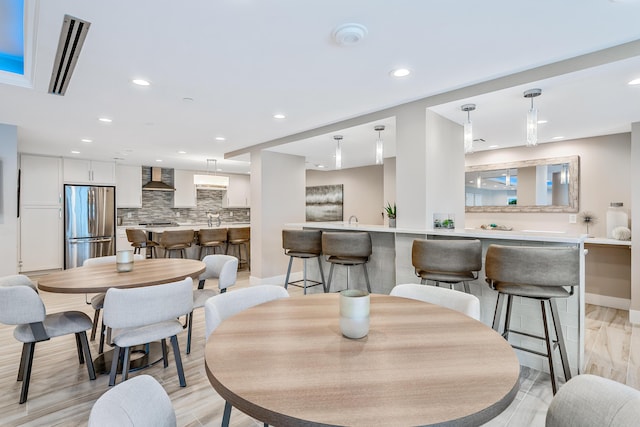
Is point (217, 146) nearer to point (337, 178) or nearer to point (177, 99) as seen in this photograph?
point (177, 99)

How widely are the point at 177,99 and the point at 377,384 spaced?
3.07 m

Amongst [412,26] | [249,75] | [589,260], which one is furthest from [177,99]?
[589,260]

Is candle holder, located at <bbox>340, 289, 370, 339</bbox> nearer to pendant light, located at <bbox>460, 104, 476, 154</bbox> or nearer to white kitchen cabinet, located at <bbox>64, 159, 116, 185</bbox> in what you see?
pendant light, located at <bbox>460, 104, 476, 154</bbox>

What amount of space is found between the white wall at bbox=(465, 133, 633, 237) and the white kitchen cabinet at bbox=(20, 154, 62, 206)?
26.7 feet

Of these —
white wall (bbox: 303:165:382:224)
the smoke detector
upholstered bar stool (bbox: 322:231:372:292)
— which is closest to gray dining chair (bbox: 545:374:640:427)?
the smoke detector

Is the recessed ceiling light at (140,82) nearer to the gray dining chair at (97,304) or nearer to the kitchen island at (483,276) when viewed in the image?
the gray dining chair at (97,304)

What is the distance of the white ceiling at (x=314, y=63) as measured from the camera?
171 centimetres

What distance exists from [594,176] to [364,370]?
190 inches

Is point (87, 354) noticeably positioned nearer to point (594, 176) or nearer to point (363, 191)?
point (594, 176)

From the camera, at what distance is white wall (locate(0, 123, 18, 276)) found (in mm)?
3871

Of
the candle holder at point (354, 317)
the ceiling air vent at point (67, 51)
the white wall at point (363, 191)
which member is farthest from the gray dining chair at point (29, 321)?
the white wall at point (363, 191)

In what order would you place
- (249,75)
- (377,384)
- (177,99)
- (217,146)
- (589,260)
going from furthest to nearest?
(217,146), (589,260), (177,99), (249,75), (377,384)

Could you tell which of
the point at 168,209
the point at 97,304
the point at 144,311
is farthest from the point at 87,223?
the point at 144,311

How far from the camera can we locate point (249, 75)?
2500mm
